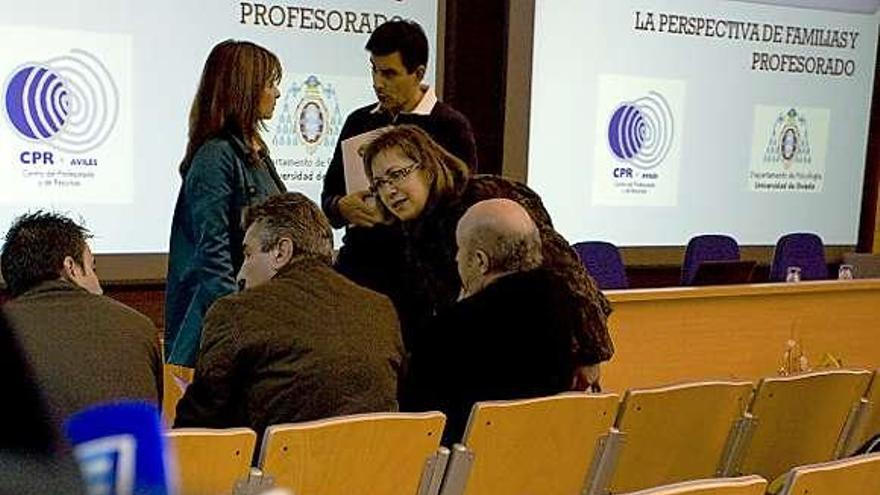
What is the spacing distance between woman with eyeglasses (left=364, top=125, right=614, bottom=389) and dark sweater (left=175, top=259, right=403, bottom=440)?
42 centimetres

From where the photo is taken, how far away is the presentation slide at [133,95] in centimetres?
475

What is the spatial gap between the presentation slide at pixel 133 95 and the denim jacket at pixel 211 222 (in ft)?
6.94

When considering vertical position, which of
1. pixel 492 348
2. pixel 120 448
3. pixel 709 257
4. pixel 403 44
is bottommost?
pixel 709 257

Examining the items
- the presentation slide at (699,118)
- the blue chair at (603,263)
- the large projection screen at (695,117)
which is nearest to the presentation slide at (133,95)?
the large projection screen at (695,117)

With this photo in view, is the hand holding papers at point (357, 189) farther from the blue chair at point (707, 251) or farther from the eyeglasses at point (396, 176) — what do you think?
the blue chair at point (707, 251)

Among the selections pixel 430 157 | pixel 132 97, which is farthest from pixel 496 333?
pixel 132 97

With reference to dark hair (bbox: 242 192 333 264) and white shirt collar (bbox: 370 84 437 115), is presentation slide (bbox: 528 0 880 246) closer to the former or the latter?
white shirt collar (bbox: 370 84 437 115)

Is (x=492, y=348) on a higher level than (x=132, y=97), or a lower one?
lower

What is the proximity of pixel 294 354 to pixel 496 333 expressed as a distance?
0.45 metres

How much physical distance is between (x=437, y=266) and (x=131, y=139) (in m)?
2.84

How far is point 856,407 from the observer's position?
10.0 ft

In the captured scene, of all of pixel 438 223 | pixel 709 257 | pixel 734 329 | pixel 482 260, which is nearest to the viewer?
pixel 482 260

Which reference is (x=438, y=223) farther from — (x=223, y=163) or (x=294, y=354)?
(x=294, y=354)

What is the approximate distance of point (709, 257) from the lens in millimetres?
5734
